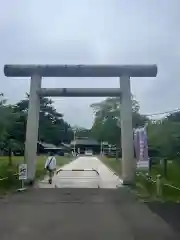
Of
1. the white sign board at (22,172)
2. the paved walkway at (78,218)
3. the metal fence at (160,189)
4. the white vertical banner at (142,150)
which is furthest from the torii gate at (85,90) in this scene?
the paved walkway at (78,218)

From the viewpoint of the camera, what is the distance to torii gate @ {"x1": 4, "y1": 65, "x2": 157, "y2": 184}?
2119cm

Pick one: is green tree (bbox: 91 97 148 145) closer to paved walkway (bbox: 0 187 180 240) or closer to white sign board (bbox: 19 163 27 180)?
white sign board (bbox: 19 163 27 180)

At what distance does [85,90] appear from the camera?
72.0ft

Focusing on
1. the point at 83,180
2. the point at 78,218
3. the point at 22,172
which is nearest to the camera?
the point at 78,218

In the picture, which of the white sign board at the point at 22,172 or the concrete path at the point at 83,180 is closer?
the white sign board at the point at 22,172

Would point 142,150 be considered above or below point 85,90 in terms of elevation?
below

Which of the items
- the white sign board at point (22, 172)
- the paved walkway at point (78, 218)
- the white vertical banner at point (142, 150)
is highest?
the white vertical banner at point (142, 150)

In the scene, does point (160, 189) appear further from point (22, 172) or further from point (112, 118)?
point (112, 118)

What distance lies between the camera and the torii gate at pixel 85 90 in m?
21.2

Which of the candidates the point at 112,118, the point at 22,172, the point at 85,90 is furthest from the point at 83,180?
the point at 112,118

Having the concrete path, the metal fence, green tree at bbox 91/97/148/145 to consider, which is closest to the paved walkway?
the metal fence

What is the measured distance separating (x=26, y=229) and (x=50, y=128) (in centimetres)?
7690

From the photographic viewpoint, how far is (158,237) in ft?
28.0

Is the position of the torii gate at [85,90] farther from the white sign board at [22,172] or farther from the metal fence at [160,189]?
the metal fence at [160,189]
